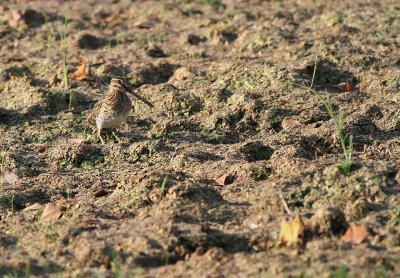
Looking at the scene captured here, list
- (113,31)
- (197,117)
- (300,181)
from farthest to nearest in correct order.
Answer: (113,31) → (197,117) → (300,181)

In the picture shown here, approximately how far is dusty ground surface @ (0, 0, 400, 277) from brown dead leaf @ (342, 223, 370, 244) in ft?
0.18

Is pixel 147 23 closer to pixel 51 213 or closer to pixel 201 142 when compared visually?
pixel 201 142

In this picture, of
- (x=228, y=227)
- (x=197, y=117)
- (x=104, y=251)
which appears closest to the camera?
(x=104, y=251)

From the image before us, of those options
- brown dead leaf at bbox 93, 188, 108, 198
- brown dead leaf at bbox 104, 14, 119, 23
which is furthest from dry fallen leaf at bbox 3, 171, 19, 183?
brown dead leaf at bbox 104, 14, 119, 23

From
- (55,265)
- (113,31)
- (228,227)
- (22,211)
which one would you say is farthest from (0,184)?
(113,31)

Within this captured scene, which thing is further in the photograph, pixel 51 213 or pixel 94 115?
pixel 94 115

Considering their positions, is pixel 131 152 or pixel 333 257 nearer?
pixel 333 257

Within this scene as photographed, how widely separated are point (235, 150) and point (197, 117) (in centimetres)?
99

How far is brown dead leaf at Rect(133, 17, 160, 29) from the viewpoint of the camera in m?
9.95

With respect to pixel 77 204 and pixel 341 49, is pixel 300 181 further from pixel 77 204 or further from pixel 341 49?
pixel 341 49

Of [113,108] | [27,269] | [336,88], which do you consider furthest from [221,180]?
[336,88]

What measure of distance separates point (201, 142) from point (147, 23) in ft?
12.3

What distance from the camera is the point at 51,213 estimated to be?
545cm

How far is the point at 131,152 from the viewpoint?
6582mm
